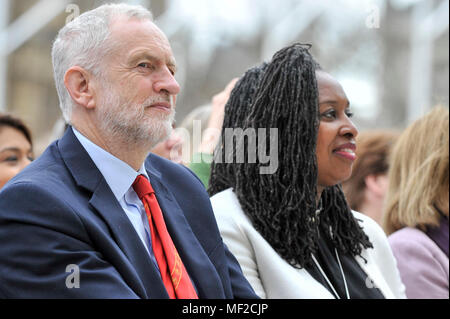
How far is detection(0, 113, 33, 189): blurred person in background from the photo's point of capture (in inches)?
142

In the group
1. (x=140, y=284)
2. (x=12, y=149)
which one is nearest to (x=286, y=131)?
(x=140, y=284)

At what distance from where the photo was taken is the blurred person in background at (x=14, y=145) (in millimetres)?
3600

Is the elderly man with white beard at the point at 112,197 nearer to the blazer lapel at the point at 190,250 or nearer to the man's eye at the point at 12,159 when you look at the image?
the blazer lapel at the point at 190,250

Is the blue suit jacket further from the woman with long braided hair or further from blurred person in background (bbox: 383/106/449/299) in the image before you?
blurred person in background (bbox: 383/106/449/299)

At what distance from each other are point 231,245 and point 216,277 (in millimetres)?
516

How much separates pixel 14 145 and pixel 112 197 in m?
2.00

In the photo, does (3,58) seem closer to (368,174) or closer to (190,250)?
(368,174)

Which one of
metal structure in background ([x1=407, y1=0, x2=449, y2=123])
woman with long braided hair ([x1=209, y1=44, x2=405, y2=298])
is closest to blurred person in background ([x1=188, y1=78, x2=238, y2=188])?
woman with long braided hair ([x1=209, y1=44, x2=405, y2=298])

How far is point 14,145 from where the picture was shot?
3695 mm

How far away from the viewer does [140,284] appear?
178 cm

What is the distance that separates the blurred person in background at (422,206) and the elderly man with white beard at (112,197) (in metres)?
1.49

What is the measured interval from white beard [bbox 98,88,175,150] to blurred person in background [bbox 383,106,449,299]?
1846 mm

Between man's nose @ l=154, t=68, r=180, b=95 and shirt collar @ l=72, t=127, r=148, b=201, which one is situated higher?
man's nose @ l=154, t=68, r=180, b=95
